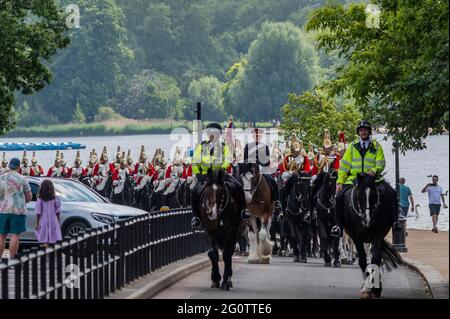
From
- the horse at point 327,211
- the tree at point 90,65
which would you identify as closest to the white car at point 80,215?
the horse at point 327,211

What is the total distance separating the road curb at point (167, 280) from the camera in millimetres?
22439

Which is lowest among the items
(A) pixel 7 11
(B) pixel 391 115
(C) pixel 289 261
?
(C) pixel 289 261

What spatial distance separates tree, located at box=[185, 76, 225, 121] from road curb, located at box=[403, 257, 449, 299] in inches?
4344

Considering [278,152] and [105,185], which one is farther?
[105,185]

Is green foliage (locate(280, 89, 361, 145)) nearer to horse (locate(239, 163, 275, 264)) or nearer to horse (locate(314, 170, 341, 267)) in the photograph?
horse (locate(314, 170, 341, 267))

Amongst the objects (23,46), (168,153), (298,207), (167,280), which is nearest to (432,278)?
(167,280)

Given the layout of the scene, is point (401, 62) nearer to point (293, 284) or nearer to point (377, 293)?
point (293, 284)

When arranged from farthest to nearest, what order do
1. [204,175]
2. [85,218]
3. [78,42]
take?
1. [78,42]
2. [85,218]
3. [204,175]

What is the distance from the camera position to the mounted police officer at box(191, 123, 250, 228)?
25.2 m

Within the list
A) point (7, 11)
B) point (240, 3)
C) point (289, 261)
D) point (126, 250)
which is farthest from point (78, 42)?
point (126, 250)

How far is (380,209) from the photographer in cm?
2347

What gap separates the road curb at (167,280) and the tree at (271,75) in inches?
4254

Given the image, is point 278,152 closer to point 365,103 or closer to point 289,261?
point 289,261
